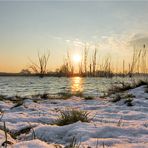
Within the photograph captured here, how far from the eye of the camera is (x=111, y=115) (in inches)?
194

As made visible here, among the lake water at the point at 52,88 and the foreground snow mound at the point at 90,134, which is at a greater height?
the foreground snow mound at the point at 90,134

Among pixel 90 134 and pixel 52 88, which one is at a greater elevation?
pixel 90 134

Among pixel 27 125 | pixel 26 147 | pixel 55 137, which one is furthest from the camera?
pixel 27 125

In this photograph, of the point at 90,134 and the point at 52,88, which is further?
the point at 52,88

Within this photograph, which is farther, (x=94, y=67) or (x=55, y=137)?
(x=94, y=67)

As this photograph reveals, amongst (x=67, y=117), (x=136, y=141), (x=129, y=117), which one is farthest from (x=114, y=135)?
(x=129, y=117)

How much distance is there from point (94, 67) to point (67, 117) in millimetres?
59587

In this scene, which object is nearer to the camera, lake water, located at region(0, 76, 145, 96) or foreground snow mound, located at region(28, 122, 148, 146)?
foreground snow mound, located at region(28, 122, 148, 146)

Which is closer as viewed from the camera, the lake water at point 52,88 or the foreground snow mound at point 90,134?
the foreground snow mound at point 90,134

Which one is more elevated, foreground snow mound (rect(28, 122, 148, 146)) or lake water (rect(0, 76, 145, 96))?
foreground snow mound (rect(28, 122, 148, 146))

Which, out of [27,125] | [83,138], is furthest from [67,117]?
[83,138]

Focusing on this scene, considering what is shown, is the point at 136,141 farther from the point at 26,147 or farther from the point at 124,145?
the point at 26,147

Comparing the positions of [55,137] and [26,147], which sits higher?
[26,147]

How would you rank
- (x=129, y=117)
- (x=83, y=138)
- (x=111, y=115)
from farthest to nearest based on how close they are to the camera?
1. (x=111, y=115)
2. (x=129, y=117)
3. (x=83, y=138)
